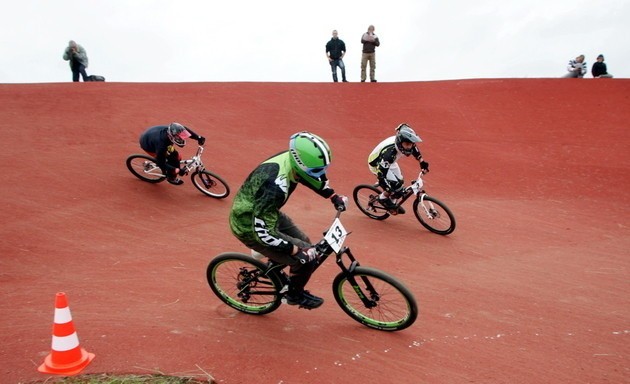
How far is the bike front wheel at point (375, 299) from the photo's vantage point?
460 cm

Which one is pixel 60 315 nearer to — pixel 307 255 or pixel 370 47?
pixel 307 255

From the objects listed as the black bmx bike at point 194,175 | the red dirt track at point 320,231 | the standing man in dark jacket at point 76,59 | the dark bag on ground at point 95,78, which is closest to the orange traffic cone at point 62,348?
the red dirt track at point 320,231

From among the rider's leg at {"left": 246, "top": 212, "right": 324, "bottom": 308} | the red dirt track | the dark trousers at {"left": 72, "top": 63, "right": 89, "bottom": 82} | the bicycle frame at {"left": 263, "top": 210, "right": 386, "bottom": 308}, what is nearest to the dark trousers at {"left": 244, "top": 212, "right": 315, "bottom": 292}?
the rider's leg at {"left": 246, "top": 212, "right": 324, "bottom": 308}

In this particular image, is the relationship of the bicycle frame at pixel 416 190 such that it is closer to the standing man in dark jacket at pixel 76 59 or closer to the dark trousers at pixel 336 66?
the dark trousers at pixel 336 66

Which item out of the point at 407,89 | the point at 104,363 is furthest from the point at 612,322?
the point at 407,89

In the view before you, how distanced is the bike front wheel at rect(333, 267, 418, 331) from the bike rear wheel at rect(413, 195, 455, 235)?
146 inches

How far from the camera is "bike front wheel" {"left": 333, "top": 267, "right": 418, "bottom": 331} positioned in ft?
15.1

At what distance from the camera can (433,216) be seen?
8422mm

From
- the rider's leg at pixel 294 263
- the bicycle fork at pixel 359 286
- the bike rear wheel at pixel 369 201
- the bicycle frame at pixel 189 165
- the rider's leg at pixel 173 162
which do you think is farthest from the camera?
the bicycle frame at pixel 189 165

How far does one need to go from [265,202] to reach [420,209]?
5.06 m

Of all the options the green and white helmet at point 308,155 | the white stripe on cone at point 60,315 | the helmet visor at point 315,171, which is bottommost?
the white stripe on cone at point 60,315

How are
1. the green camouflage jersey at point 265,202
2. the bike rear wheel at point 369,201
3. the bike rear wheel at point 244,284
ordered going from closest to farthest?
1. the green camouflage jersey at point 265,202
2. the bike rear wheel at point 244,284
3. the bike rear wheel at point 369,201

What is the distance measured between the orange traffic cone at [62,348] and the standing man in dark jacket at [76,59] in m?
15.7

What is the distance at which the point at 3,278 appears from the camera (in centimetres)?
609
